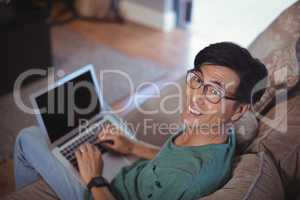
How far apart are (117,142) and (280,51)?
683mm

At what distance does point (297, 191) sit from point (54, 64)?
A: 88.1 inches

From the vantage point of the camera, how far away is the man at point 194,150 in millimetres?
1080

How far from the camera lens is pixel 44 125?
138 centimetres

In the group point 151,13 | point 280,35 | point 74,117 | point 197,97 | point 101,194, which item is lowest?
point 101,194

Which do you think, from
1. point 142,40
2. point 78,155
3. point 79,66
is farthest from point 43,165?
→ point 142,40

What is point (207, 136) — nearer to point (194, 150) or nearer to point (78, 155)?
point (194, 150)

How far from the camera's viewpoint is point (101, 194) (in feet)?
3.99

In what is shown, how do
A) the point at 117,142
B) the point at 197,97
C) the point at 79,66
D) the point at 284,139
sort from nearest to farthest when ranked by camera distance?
the point at 197,97
the point at 284,139
the point at 117,142
the point at 79,66

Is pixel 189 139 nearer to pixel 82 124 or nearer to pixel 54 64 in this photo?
pixel 82 124

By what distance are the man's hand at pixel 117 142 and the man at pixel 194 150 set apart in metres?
0.08

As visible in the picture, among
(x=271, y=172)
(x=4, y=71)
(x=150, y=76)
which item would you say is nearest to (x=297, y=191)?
(x=271, y=172)

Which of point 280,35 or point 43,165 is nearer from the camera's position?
point 43,165

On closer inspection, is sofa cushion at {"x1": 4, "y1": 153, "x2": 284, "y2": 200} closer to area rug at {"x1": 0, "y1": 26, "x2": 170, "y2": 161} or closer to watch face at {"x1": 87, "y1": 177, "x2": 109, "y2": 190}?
watch face at {"x1": 87, "y1": 177, "x2": 109, "y2": 190}

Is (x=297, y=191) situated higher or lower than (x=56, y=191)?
higher
